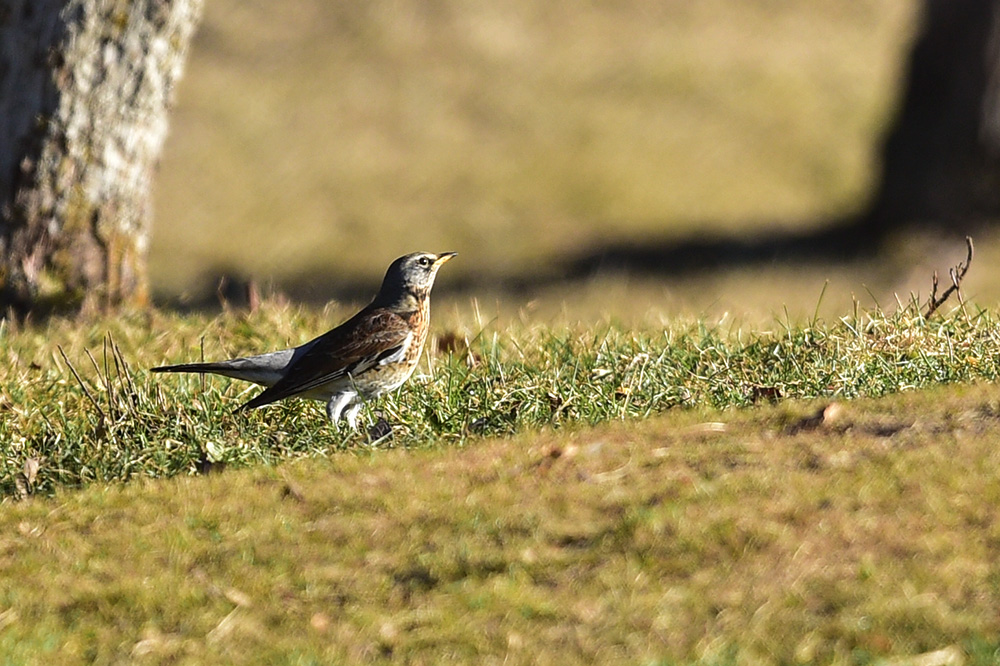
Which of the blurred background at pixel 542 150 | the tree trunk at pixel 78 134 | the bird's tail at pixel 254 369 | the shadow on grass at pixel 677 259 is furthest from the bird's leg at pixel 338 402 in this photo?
the shadow on grass at pixel 677 259

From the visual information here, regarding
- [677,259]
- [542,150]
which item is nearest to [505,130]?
[542,150]

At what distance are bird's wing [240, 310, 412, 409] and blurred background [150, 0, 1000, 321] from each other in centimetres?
646

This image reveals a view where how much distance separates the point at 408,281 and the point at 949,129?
9257 millimetres

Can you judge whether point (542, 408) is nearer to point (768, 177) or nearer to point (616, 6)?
point (768, 177)

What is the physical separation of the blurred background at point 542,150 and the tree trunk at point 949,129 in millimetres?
319

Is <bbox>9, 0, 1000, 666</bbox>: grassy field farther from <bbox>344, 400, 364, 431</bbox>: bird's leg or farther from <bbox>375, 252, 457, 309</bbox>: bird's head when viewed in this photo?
<bbox>375, 252, 457, 309</bbox>: bird's head

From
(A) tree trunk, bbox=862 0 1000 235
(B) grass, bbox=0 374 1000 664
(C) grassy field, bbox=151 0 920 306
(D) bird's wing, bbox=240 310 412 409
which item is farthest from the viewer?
(C) grassy field, bbox=151 0 920 306

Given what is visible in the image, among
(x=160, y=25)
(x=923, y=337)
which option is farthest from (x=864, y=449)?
(x=160, y=25)

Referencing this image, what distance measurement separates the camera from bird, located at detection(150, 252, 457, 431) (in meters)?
6.25

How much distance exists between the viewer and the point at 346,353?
6457 millimetres

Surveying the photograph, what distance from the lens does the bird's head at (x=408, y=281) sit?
6980 mm

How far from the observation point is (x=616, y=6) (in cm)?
1962

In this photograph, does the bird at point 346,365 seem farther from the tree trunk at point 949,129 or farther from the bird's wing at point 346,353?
the tree trunk at point 949,129

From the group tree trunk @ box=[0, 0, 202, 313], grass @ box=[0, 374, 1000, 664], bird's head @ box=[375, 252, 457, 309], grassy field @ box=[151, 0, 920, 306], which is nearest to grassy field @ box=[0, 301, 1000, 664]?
grass @ box=[0, 374, 1000, 664]
